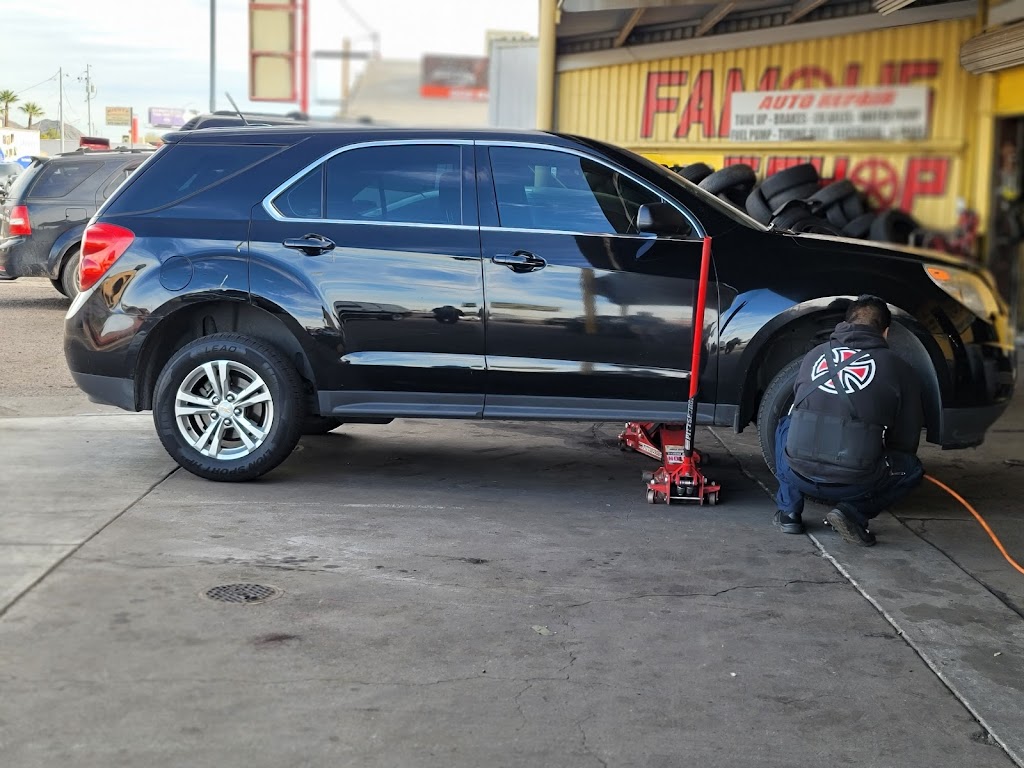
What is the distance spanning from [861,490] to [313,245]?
2.92 meters

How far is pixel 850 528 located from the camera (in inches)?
221

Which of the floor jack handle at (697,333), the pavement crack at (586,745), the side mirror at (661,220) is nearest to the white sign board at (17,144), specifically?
the side mirror at (661,220)

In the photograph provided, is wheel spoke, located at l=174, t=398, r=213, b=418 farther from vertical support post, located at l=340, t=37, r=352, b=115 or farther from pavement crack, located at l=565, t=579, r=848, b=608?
vertical support post, located at l=340, t=37, r=352, b=115

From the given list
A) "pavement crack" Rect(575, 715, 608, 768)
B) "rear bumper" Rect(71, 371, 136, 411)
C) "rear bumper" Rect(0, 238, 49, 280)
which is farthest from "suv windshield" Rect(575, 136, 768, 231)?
"rear bumper" Rect(0, 238, 49, 280)

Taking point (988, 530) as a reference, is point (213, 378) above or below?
above

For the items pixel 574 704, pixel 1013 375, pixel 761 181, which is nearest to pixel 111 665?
pixel 574 704

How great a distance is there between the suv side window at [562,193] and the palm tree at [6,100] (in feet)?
16.2

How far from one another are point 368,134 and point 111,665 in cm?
313

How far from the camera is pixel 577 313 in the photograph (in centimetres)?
620

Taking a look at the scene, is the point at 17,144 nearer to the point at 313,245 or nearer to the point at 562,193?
the point at 313,245

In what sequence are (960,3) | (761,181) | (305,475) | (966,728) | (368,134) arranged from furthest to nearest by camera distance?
(761,181) → (960,3) → (305,475) → (368,134) → (966,728)

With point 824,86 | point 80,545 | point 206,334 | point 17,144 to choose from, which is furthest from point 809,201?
point 17,144

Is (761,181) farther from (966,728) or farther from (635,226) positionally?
(966,728)

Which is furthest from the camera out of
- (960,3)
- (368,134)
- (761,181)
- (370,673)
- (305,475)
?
(761,181)
